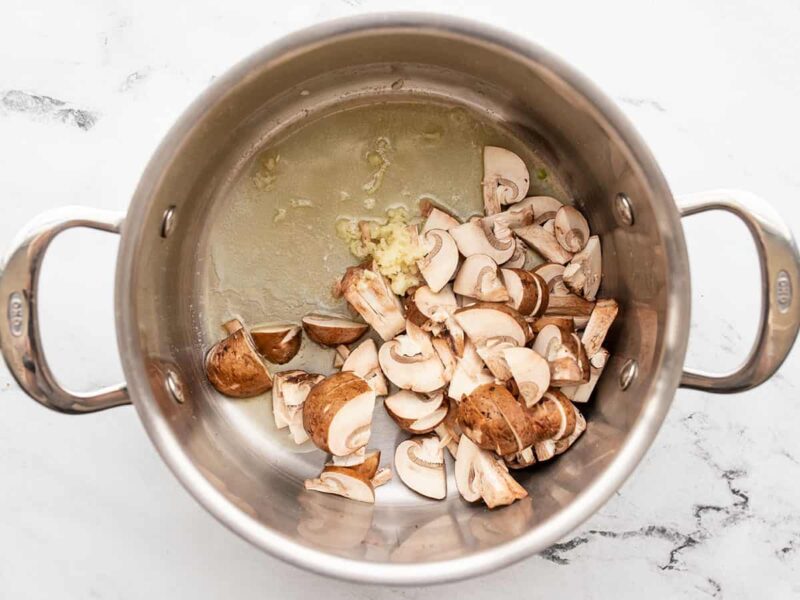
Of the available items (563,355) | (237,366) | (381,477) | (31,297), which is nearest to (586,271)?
(563,355)

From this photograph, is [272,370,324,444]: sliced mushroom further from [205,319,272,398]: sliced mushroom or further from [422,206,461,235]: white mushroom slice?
[422,206,461,235]: white mushroom slice

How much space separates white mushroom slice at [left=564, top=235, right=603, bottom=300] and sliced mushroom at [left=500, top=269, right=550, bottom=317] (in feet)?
0.18

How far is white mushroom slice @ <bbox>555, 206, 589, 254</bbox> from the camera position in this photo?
1.28 m

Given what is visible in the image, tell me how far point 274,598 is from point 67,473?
0.40 meters

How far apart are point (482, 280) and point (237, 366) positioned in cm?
42

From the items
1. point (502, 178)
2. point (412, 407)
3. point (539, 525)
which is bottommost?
point (539, 525)

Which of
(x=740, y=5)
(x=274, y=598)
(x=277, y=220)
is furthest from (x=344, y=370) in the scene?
(x=740, y=5)

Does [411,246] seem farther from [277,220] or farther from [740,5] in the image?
[740,5]

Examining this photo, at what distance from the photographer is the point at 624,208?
117 centimetres

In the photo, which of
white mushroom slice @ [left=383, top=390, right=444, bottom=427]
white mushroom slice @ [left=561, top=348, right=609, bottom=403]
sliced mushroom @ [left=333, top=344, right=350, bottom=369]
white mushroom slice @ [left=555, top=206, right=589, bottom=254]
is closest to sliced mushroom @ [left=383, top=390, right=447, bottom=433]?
white mushroom slice @ [left=383, top=390, right=444, bottom=427]

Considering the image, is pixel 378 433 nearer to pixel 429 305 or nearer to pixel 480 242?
pixel 429 305

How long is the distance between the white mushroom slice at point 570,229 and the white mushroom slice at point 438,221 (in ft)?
0.56

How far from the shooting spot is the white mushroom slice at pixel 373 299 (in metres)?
1.23

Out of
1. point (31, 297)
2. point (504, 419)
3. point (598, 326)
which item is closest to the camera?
point (31, 297)
